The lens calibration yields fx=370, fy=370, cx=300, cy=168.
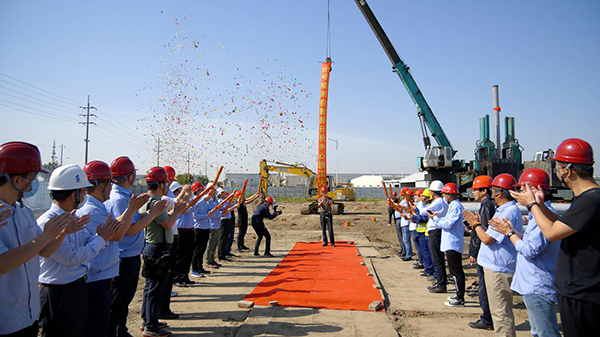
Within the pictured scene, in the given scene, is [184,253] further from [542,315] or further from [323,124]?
[323,124]

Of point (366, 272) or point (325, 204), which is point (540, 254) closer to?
point (366, 272)

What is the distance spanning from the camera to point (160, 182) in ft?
15.9

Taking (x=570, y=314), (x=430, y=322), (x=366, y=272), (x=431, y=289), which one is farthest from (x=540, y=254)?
(x=366, y=272)

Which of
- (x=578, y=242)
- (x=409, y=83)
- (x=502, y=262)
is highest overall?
(x=409, y=83)

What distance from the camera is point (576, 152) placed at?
2.81 meters

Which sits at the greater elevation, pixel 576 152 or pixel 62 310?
pixel 576 152

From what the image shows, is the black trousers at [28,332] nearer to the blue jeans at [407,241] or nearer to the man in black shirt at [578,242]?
the man in black shirt at [578,242]

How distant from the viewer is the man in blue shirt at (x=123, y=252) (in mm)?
4090

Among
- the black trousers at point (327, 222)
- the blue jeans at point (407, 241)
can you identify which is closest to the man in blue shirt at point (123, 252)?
the blue jeans at point (407, 241)

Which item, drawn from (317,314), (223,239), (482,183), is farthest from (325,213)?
(482,183)

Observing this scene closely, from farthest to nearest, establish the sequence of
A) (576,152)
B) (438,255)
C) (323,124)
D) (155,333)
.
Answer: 1. (323,124)
2. (438,255)
3. (155,333)
4. (576,152)

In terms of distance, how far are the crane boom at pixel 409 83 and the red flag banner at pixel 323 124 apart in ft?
19.3

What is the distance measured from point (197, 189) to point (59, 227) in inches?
264

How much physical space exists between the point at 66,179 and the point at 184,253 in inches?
186
